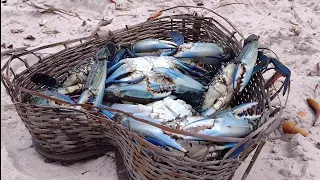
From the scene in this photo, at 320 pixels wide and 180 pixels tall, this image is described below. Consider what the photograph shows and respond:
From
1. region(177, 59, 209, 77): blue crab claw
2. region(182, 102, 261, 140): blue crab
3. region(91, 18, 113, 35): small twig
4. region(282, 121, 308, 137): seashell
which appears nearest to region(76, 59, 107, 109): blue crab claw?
region(177, 59, 209, 77): blue crab claw

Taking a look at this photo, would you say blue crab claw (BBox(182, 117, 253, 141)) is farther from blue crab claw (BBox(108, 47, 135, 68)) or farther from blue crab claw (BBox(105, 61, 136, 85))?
blue crab claw (BBox(108, 47, 135, 68))

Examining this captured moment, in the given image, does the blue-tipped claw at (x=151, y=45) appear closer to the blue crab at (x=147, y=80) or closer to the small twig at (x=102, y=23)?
the blue crab at (x=147, y=80)

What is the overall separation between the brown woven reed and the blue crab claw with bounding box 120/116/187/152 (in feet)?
0.15

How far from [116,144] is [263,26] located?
1839mm

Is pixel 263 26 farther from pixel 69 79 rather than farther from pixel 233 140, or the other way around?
pixel 233 140

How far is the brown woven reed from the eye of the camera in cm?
171

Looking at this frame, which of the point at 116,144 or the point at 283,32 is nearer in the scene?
the point at 116,144

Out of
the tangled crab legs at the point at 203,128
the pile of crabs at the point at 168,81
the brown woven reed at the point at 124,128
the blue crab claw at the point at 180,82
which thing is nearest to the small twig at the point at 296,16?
the brown woven reed at the point at 124,128

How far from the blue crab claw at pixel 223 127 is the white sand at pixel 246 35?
17.0 inches

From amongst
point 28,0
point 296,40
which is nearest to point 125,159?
point 296,40

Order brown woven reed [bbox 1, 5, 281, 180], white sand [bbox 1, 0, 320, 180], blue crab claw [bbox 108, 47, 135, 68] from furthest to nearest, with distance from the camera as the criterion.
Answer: blue crab claw [bbox 108, 47, 135, 68] → white sand [bbox 1, 0, 320, 180] → brown woven reed [bbox 1, 5, 281, 180]

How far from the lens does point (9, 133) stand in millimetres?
2471

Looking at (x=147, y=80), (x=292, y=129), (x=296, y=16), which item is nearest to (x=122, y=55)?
(x=147, y=80)

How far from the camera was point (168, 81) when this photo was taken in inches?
90.4
